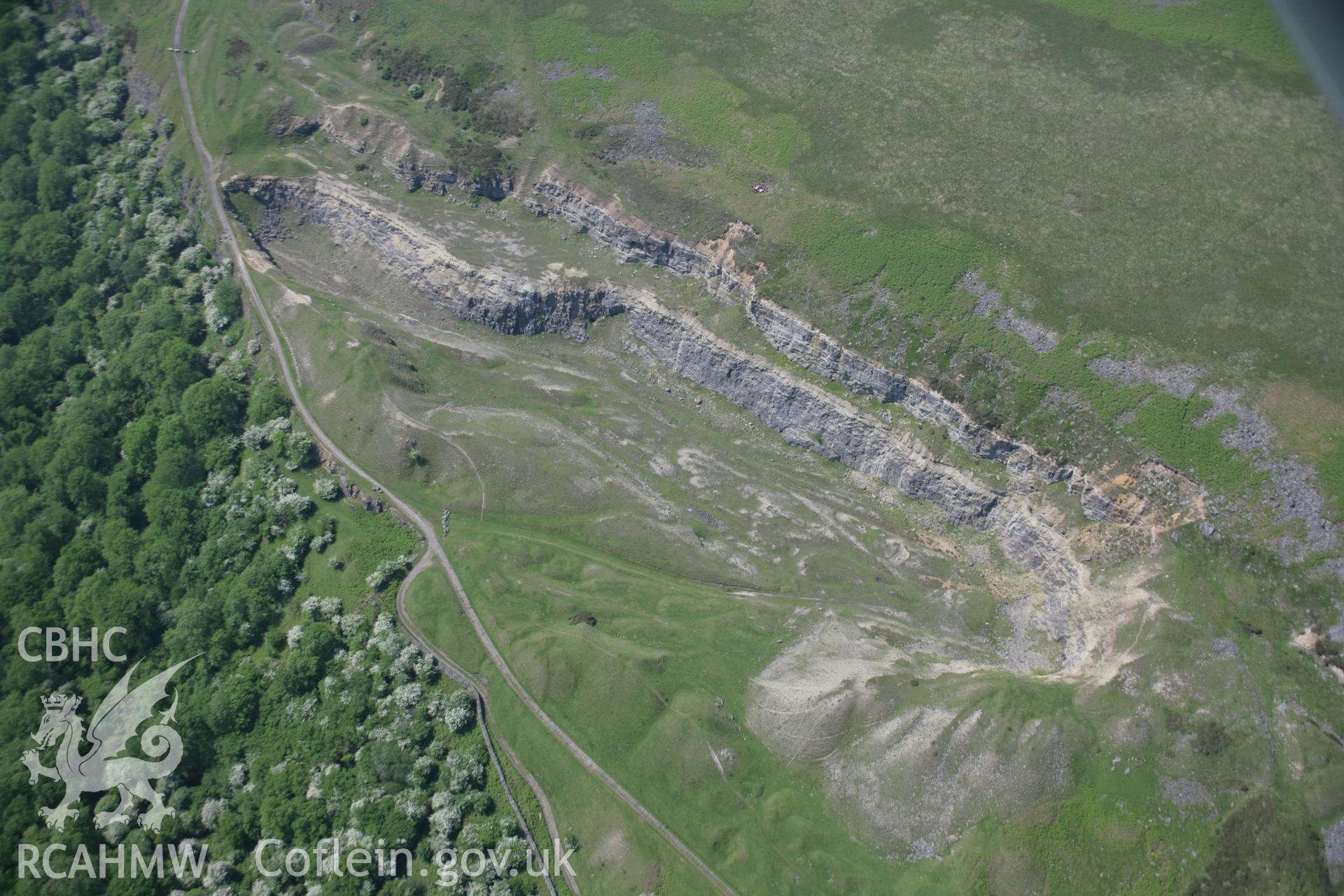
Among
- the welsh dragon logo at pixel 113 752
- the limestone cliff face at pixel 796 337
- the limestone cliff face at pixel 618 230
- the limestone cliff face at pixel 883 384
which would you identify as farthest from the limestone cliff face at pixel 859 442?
the welsh dragon logo at pixel 113 752

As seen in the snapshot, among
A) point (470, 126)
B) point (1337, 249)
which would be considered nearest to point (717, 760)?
point (1337, 249)

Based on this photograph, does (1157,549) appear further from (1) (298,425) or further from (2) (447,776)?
(1) (298,425)

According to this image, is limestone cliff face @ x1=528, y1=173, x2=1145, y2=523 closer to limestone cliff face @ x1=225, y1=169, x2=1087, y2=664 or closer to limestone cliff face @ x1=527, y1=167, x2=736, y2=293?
limestone cliff face @ x1=527, y1=167, x2=736, y2=293

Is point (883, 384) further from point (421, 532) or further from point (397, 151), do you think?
point (397, 151)

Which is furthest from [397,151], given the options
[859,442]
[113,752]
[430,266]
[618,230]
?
[113,752]

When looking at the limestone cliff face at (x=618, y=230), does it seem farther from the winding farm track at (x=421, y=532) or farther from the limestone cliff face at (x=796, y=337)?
the winding farm track at (x=421, y=532)
